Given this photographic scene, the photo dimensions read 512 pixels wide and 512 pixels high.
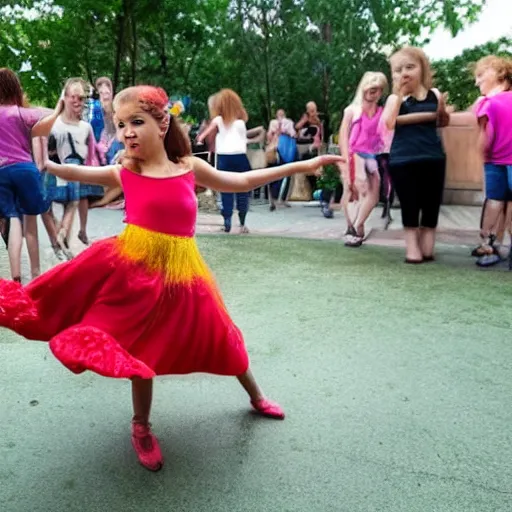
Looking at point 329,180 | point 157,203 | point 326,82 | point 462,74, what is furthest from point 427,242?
point 462,74

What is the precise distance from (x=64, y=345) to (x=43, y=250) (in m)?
5.11

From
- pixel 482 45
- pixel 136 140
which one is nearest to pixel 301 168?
pixel 136 140

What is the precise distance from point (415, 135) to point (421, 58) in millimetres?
679

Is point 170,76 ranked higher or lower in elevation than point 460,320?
higher

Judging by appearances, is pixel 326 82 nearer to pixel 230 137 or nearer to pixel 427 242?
pixel 230 137

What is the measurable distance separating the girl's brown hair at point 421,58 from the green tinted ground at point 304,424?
2356 millimetres

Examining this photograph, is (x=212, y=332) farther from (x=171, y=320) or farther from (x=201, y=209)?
(x=201, y=209)

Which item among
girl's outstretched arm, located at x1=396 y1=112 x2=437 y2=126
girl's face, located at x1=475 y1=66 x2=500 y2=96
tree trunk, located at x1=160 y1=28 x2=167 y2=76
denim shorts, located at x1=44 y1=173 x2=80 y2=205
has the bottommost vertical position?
denim shorts, located at x1=44 y1=173 x2=80 y2=205

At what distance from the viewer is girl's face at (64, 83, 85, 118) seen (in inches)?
216

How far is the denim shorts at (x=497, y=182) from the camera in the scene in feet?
18.9

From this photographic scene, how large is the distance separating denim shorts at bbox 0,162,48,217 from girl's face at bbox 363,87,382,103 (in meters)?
3.51

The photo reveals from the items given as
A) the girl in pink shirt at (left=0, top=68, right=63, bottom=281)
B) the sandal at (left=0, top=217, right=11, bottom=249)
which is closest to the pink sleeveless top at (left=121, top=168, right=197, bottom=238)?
the girl in pink shirt at (left=0, top=68, right=63, bottom=281)

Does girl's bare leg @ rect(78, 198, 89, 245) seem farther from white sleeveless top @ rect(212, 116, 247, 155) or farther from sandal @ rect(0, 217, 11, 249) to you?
white sleeveless top @ rect(212, 116, 247, 155)

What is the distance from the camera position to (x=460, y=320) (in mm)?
4105
